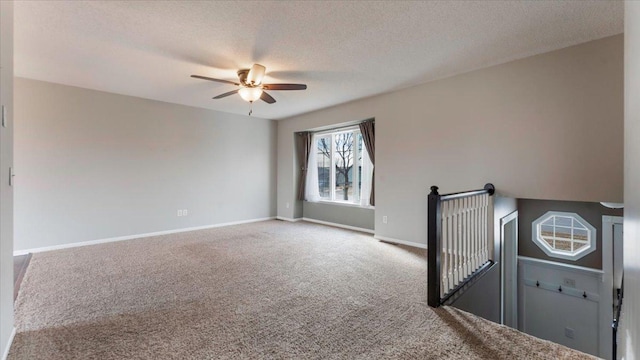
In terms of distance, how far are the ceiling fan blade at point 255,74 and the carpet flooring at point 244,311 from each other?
7.31ft

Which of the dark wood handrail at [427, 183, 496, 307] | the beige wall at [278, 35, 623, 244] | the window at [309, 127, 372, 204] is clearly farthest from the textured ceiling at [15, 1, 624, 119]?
the window at [309, 127, 372, 204]

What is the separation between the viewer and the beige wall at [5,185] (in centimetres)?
157

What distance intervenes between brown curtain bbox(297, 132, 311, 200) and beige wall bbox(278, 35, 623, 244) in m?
1.80

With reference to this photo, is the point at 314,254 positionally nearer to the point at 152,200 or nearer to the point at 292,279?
the point at 292,279

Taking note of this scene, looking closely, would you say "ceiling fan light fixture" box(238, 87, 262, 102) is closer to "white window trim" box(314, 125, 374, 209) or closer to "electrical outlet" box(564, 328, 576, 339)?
"white window trim" box(314, 125, 374, 209)

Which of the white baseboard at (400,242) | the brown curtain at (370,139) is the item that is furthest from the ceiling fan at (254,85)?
the white baseboard at (400,242)

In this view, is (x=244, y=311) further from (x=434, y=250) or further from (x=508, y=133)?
(x=508, y=133)

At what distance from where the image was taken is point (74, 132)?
13.7 ft

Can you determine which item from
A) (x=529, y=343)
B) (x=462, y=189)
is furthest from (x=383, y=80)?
(x=529, y=343)

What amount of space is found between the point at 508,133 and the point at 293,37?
2.74m

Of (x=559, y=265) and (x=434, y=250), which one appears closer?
(x=434, y=250)

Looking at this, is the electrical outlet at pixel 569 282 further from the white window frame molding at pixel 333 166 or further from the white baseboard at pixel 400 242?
the white window frame molding at pixel 333 166

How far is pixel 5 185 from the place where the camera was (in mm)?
1635

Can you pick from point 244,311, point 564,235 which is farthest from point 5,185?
point 564,235
